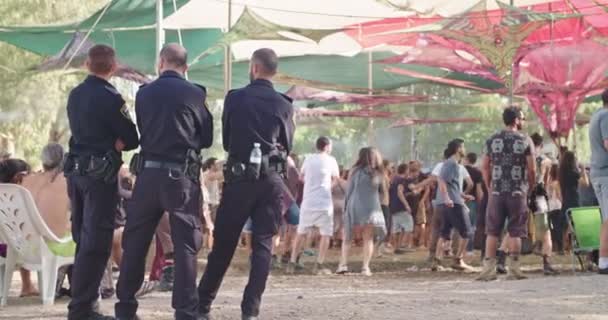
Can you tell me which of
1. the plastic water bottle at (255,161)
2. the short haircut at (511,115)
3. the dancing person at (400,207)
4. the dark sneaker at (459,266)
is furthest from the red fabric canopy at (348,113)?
the plastic water bottle at (255,161)

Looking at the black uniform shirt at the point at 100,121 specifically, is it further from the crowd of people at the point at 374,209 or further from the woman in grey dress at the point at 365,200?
the woman in grey dress at the point at 365,200

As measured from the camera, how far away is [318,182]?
15383 millimetres

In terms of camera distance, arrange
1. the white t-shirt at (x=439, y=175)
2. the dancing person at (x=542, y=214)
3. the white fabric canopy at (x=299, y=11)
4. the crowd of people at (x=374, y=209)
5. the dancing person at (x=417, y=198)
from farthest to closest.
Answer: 1. the white fabric canopy at (x=299, y=11)
2. the dancing person at (x=417, y=198)
3. the white t-shirt at (x=439, y=175)
4. the dancing person at (x=542, y=214)
5. the crowd of people at (x=374, y=209)

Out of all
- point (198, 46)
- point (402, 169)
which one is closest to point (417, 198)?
point (402, 169)

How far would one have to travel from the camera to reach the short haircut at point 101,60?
862 cm

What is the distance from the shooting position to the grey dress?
15234mm

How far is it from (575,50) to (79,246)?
10.2 meters

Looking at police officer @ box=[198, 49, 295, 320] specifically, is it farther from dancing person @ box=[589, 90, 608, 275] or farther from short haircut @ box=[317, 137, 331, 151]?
short haircut @ box=[317, 137, 331, 151]

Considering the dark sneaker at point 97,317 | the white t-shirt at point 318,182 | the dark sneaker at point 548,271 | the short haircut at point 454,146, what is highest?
the short haircut at point 454,146

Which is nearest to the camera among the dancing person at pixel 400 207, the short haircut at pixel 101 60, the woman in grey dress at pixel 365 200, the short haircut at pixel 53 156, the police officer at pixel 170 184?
the police officer at pixel 170 184

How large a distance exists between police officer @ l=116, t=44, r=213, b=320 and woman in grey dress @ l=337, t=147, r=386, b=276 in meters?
7.17

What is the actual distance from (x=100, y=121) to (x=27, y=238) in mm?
2273

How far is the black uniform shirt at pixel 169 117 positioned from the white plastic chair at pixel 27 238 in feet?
7.74

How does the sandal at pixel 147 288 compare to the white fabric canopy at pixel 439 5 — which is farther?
the white fabric canopy at pixel 439 5
